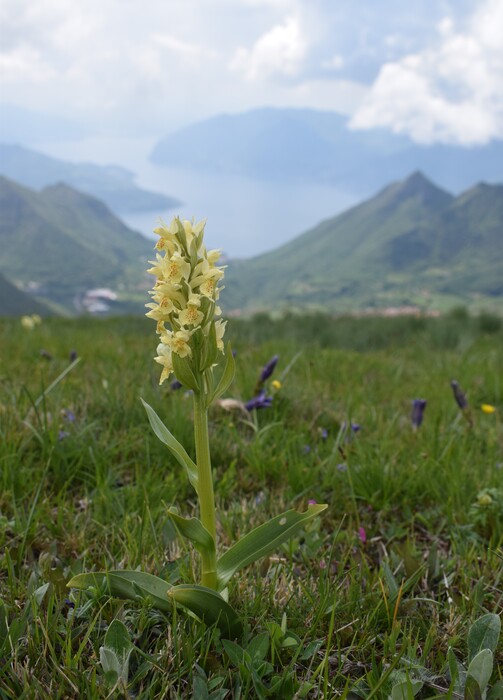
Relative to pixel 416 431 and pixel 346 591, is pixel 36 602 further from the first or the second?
pixel 416 431

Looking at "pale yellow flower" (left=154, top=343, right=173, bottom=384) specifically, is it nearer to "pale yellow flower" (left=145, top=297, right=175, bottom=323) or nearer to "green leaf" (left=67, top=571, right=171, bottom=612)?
"pale yellow flower" (left=145, top=297, right=175, bottom=323)

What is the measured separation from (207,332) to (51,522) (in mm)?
1174


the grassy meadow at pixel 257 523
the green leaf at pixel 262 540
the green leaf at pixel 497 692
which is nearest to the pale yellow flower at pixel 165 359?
the green leaf at pixel 262 540

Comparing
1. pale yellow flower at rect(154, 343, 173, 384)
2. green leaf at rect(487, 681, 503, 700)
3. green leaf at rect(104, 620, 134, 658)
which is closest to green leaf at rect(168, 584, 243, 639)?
green leaf at rect(104, 620, 134, 658)

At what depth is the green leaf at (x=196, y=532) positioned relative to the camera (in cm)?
144

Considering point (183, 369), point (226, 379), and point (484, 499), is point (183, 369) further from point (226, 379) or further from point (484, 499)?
point (484, 499)

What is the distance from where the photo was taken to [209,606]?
1571 mm

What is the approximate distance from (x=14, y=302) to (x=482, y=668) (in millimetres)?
151764

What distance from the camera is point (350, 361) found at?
600cm

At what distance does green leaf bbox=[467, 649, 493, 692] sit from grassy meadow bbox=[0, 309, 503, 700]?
0.06 m

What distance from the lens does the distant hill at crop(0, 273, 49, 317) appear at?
135 meters

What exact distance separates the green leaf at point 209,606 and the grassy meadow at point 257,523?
4 cm

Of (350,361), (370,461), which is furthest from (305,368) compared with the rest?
(370,461)

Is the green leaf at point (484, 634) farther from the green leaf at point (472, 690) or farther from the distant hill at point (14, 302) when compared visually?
the distant hill at point (14, 302)
